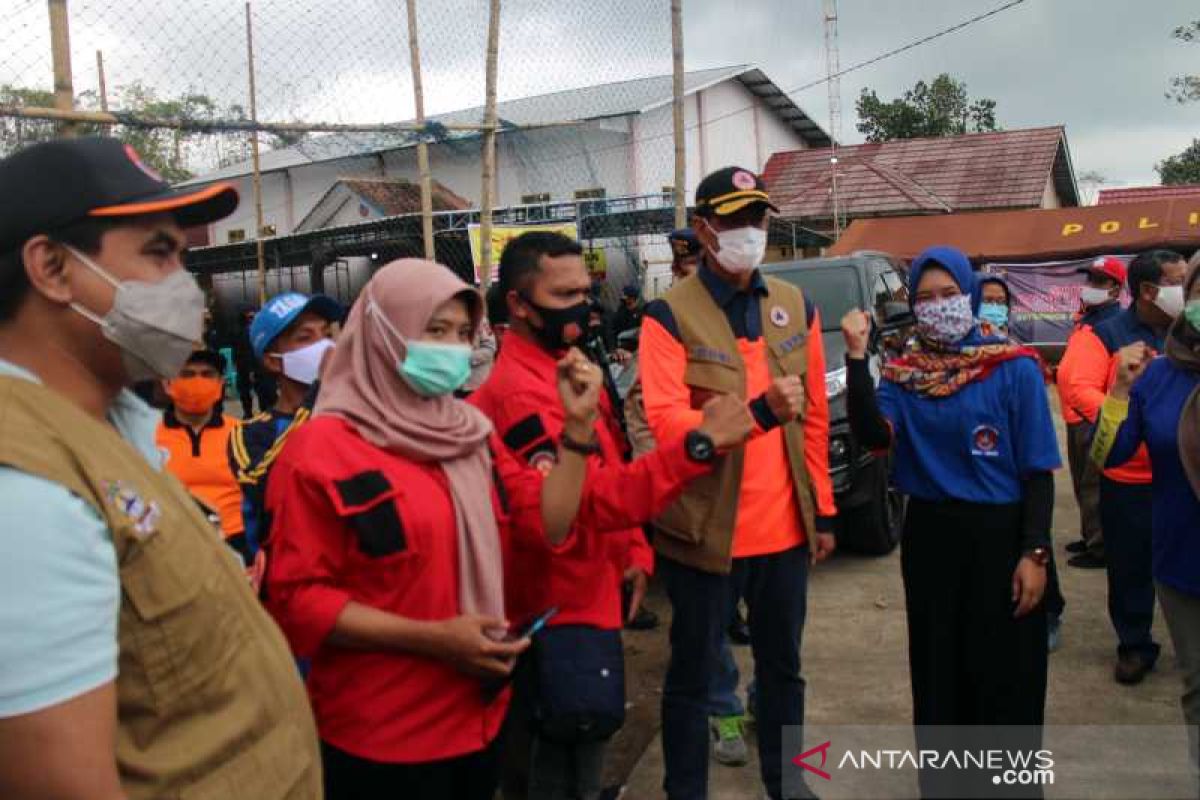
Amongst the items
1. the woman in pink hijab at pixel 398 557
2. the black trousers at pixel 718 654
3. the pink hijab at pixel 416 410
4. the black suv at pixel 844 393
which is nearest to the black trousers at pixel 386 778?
the woman in pink hijab at pixel 398 557

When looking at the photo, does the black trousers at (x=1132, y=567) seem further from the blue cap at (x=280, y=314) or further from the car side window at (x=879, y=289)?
the blue cap at (x=280, y=314)

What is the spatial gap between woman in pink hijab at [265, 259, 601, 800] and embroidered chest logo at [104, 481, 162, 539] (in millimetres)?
627

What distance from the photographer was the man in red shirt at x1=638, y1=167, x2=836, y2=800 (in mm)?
3051

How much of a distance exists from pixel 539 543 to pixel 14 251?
1380 millimetres

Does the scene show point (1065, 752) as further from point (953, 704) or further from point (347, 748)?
point (347, 748)

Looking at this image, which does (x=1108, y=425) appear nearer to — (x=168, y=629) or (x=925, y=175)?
(x=168, y=629)

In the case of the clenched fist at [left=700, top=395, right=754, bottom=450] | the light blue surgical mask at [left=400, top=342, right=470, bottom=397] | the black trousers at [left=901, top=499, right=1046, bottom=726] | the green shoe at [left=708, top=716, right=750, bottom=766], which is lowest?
the green shoe at [left=708, top=716, right=750, bottom=766]

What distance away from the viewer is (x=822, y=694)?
169 inches

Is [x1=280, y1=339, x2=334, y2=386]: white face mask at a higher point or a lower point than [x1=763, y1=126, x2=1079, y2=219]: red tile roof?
lower

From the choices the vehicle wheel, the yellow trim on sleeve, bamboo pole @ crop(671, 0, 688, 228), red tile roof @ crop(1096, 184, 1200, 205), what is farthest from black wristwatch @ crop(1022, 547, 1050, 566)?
red tile roof @ crop(1096, 184, 1200, 205)

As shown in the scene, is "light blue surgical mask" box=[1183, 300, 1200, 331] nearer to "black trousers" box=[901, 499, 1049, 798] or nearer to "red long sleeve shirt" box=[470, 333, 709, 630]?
"black trousers" box=[901, 499, 1049, 798]

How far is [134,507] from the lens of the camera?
1298 millimetres

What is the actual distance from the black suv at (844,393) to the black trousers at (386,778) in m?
3.30

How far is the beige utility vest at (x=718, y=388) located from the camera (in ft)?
9.90
